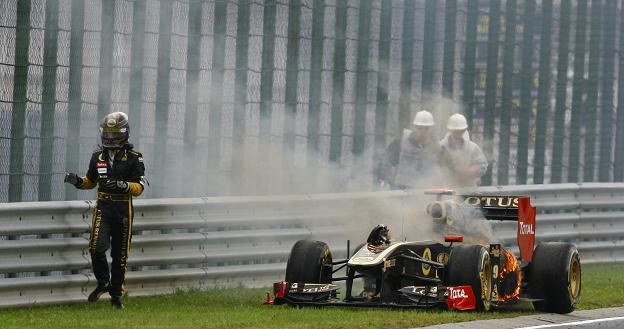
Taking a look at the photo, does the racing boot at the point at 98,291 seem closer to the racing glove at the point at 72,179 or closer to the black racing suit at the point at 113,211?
the black racing suit at the point at 113,211

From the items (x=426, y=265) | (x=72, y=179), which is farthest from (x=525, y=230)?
(x=72, y=179)

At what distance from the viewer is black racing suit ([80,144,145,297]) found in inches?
530

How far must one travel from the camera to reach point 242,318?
40.8 ft

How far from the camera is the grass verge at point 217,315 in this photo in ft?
39.3

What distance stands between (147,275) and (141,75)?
6.47 ft

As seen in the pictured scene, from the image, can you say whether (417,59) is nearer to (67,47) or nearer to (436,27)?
(436,27)

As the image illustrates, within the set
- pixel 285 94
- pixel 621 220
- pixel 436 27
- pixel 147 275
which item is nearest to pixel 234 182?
pixel 285 94

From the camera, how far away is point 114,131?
534 inches

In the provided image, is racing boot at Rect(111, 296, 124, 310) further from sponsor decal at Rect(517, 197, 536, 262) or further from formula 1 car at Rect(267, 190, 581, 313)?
sponsor decal at Rect(517, 197, 536, 262)

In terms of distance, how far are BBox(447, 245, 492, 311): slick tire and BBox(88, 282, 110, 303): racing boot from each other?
2.85 m

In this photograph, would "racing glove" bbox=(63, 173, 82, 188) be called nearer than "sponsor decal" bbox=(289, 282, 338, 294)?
Yes

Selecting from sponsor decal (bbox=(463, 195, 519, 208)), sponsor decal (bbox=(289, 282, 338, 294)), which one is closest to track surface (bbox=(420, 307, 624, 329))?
sponsor decal (bbox=(463, 195, 519, 208))

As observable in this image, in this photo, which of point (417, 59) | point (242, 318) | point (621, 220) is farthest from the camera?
point (621, 220)

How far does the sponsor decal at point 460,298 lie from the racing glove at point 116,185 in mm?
2762
